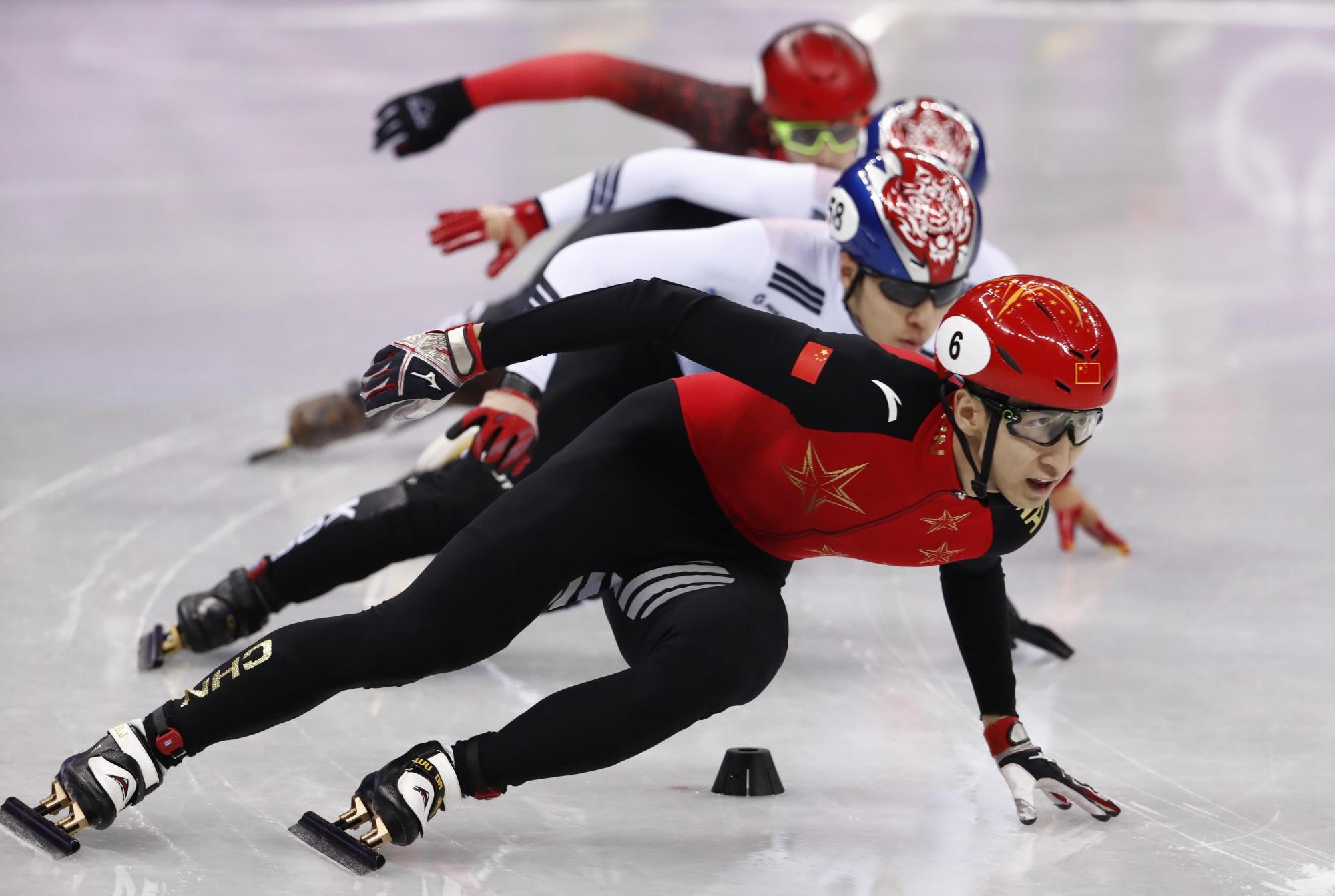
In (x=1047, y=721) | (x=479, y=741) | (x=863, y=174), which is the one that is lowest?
(x=1047, y=721)

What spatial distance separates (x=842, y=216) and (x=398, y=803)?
1.77 metres

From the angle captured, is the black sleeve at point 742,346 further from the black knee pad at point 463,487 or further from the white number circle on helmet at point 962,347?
the black knee pad at point 463,487

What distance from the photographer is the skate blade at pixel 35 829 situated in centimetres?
295

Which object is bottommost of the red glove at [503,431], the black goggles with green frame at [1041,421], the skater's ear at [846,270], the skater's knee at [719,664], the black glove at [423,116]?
the skater's knee at [719,664]

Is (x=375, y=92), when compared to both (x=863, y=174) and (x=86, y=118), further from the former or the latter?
(x=863, y=174)

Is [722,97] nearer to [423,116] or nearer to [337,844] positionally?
[423,116]

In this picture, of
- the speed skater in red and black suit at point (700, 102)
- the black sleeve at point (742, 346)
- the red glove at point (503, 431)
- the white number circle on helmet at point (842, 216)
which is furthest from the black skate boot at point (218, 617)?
the white number circle on helmet at point (842, 216)

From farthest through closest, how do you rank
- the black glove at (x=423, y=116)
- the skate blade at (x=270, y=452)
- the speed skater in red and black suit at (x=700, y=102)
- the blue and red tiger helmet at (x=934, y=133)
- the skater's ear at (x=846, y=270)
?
1. the skate blade at (x=270, y=452)
2. the black glove at (x=423, y=116)
3. the speed skater in red and black suit at (x=700, y=102)
4. the blue and red tiger helmet at (x=934, y=133)
5. the skater's ear at (x=846, y=270)

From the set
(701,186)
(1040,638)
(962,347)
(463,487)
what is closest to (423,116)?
(701,186)

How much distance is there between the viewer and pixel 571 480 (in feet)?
10.4

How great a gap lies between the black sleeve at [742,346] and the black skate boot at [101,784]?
33.2 inches

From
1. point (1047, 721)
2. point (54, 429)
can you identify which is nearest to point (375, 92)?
point (54, 429)

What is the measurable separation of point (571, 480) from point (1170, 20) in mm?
13468

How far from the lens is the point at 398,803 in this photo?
2932mm
